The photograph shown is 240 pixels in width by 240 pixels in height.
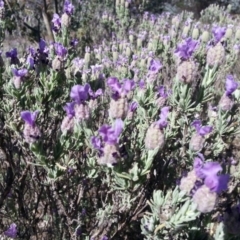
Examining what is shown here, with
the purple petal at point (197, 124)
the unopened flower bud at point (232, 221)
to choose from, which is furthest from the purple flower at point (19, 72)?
the unopened flower bud at point (232, 221)

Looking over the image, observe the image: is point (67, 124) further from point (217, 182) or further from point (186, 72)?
point (217, 182)

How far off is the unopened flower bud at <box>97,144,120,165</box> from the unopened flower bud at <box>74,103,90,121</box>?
238 mm

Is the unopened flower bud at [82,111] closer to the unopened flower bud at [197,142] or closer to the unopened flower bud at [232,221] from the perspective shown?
the unopened flower bud at [197,142]

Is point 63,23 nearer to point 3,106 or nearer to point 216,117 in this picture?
point 3,106

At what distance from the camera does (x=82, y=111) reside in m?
1.55

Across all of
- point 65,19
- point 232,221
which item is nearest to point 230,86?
point 232,221

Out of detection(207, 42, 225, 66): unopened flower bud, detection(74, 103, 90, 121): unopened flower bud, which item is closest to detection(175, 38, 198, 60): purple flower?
detection(207, 42, 225, 66): unopened flower bud

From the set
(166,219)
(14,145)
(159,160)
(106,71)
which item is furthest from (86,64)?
(166,219)

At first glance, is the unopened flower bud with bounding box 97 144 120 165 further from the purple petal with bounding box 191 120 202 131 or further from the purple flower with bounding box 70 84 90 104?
the purple petal with bounding box 191 120 202 131

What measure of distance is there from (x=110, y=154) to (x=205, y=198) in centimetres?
36

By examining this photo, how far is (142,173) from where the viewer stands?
144cm

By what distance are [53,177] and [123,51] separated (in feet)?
10.9

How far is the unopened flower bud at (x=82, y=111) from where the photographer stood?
1548 millimetres

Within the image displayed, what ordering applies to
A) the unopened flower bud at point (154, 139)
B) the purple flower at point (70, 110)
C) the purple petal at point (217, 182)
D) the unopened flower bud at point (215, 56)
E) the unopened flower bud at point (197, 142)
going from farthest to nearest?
the unopened flower bud at point (215, 56) → the unopened flower bud at point (197, 142) → the purple flower at point (70, 110) → the unopened flower bud at point (154, 139) → the purple petal at point (217, 182)
